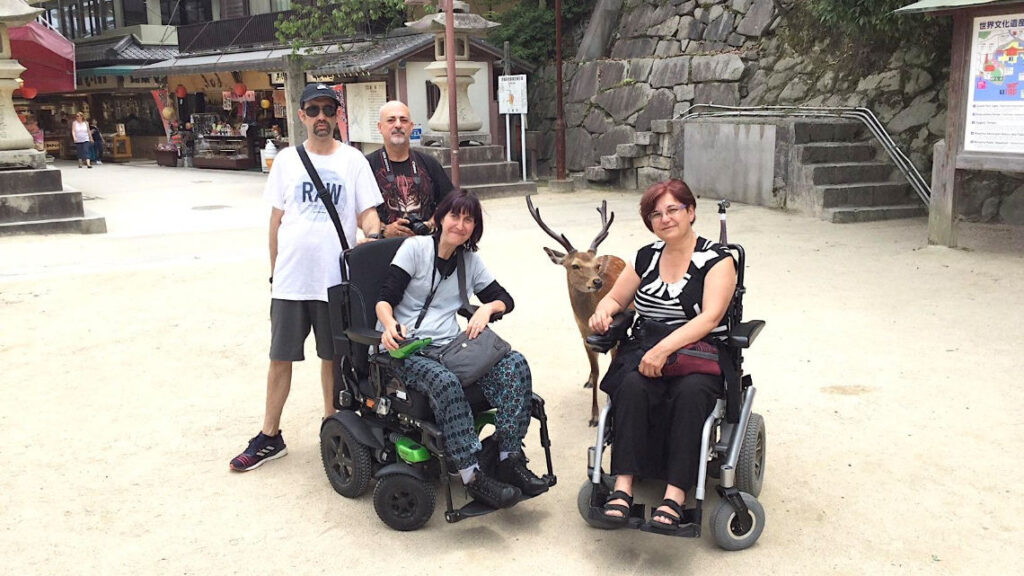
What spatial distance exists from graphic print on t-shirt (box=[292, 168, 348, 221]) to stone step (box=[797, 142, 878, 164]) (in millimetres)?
8415

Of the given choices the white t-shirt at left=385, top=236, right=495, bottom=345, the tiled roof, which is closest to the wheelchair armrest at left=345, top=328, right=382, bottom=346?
the white t-shirt at left=385, top=236, right=495, bottom=345

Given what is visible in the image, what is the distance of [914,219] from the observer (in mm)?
10742

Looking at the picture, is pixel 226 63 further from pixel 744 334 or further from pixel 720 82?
pixel 744 334

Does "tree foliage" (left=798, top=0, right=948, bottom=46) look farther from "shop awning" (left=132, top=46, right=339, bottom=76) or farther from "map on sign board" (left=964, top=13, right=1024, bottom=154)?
"shop awning" (left=132, top=46, right=339, bottom=76)

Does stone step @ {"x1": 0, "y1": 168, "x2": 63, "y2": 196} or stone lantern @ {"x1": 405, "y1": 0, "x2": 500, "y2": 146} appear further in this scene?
stone lantern @ {"x1": 405, "y1": 0, "x2": 500, "y2": 146}

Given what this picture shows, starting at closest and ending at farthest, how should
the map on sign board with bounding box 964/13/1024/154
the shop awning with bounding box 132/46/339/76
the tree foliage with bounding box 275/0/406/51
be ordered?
the map on sign board with bounding box 964/13/1024/154, the tree foliage with bounding box 275/0/406/51, the shop awning with bounding box 132/46/339/76

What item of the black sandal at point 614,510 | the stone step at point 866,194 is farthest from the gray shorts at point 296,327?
the stone step at point 866,194

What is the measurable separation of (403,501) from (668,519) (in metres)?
1.04

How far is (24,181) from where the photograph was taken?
11383mm

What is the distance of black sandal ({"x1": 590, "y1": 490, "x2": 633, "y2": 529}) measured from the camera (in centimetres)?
310

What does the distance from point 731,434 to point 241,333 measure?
4262 mm

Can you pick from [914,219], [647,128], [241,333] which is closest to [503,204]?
[647,128]

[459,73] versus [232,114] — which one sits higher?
[459,73]

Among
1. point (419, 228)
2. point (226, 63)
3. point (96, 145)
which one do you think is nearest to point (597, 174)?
point (226, 63)
